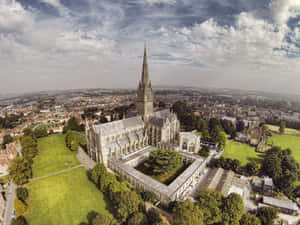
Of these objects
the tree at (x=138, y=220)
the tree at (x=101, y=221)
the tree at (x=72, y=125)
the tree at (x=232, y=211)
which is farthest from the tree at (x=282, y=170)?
the tree at (x=72, y=125)

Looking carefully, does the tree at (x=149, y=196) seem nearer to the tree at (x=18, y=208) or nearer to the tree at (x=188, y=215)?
the tree at (x=188, y=215)

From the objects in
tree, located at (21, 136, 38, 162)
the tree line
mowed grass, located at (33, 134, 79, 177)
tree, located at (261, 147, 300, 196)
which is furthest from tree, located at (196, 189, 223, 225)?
tree, located at (21, 136, 38, 162)

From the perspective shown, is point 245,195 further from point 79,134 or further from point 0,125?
point 0,125

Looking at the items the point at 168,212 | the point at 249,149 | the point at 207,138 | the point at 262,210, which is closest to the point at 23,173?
the point at 168,212

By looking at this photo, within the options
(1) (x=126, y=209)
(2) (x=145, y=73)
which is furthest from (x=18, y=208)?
(2) (x=145, y=73)

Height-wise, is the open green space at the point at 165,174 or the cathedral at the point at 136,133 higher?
the cathedral at the point at 136,133

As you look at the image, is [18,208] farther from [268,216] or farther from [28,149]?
Result: [268,216]
